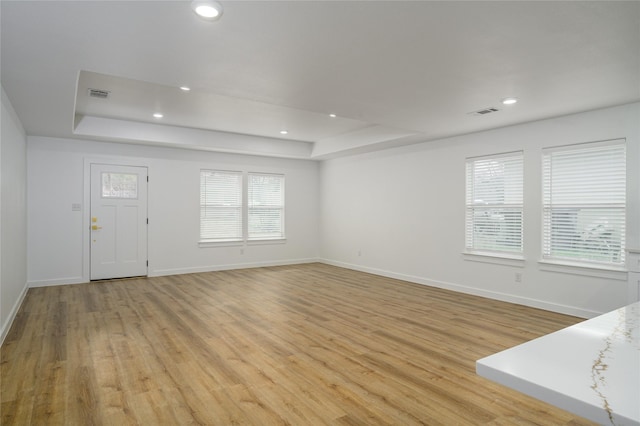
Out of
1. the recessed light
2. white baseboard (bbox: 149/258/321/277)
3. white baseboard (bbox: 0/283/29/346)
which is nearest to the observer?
the recessed light

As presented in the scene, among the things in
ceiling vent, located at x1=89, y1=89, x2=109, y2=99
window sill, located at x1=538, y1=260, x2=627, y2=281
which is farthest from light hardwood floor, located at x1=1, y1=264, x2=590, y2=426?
ceiling vent, located at x1=89, y1=89, x2=109, y2=99

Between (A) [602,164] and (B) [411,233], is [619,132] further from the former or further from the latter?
(B) [411,233]

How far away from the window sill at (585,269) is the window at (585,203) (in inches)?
3.2

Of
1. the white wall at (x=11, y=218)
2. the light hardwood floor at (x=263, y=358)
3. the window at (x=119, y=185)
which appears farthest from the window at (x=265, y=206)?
the white wall at (x=11, y=218)

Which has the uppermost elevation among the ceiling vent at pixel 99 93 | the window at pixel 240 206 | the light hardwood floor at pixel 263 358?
the ceiling vent at pixel 99 93

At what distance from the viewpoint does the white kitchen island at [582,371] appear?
28.0 inches

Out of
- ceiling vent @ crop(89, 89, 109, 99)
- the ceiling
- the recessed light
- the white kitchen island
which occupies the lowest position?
the white kitchen island

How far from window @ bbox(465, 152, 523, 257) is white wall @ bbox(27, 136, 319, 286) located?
420 cm

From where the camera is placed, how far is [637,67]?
10.3 feet

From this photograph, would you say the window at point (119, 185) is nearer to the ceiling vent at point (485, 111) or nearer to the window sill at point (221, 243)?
the window sill at point (221, 243)

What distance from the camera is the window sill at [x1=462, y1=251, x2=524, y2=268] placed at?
5.13m

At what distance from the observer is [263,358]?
3.21 m

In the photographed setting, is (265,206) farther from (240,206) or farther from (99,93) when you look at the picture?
(99,93)

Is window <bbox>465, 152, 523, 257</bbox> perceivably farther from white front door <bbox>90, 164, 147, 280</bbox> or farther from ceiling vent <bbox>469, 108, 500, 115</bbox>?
white front door <bbox>90, 164, 147, 280</bbox>
